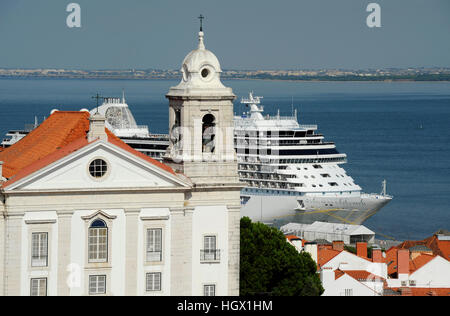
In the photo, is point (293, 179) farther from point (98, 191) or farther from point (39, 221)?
point (39, 221)

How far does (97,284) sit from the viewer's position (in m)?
33.0

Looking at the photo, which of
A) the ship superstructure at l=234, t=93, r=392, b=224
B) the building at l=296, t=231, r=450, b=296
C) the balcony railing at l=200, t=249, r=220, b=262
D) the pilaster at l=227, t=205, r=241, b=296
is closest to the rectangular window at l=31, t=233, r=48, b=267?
the balcony railing at l=200, t=249, r=220, b=262

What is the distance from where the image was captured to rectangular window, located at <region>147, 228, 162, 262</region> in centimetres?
3359

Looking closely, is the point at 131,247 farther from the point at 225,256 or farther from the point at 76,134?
the point at 76,134

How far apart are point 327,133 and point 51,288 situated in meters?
126

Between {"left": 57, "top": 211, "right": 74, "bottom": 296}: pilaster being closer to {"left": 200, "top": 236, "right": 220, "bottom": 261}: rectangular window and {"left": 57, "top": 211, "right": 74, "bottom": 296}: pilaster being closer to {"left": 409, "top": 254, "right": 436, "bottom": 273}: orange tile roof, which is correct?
{"left": 200, "top": 236, "right": 220, "bottom": 261}: rectangular window

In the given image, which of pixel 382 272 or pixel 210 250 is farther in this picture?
pixel 382 272

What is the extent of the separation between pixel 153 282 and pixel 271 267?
9.67m

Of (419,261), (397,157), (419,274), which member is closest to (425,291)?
(419,274)

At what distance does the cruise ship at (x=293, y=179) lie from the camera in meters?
88.3

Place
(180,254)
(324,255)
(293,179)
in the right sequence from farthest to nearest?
(293,179) → (324,255) → (180,254)

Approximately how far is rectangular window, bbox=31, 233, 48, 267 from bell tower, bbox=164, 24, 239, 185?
4.39 meters

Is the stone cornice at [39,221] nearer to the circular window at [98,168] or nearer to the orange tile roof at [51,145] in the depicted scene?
the orange tile roof at [51,145]

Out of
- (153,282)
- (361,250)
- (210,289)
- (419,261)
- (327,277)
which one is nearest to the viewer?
(153,282)
